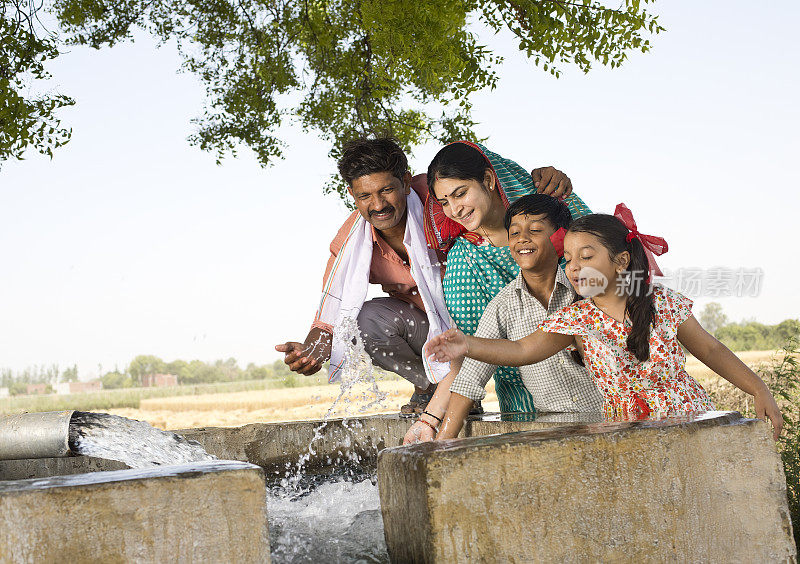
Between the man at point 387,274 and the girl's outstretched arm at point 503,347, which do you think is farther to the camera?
the man at point 387,274

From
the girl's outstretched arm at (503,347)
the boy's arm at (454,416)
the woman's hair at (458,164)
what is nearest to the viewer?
the girl's outstretched arm at (503,347)

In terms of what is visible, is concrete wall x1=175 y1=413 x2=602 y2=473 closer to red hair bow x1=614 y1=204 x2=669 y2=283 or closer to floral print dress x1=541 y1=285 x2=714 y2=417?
floral print dress x1=541 y1=285 x2=714 y2=417

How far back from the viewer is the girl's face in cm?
276

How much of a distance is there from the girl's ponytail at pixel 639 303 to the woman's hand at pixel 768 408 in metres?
0.40

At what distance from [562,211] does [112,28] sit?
5.99m

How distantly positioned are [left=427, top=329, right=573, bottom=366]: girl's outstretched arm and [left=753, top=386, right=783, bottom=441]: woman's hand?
0.71 metres

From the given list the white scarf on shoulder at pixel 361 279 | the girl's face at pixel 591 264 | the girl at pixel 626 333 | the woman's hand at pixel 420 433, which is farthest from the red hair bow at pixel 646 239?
the white scarf on shoulder at pixel 361 279

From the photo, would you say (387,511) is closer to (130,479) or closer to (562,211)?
(130,479)

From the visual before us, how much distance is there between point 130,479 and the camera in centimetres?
177

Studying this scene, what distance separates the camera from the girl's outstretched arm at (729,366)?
265cm

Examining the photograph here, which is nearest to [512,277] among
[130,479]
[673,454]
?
[673,454]

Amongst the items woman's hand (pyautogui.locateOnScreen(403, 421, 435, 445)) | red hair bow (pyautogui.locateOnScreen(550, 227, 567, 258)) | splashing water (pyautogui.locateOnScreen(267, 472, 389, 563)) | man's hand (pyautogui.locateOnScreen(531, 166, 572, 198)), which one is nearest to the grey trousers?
splashing water (pyautogui.locateOnScreen(267, 472, 389, 563))

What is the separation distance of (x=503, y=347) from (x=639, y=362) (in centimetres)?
51

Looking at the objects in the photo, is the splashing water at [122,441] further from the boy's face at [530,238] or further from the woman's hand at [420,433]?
the boy's face at [530,238]
